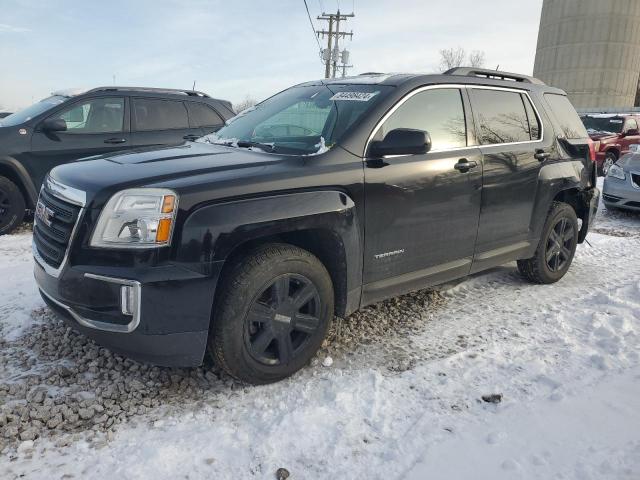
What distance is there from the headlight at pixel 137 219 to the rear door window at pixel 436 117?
1467 millimetres

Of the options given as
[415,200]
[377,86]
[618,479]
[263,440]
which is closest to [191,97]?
[377,86]

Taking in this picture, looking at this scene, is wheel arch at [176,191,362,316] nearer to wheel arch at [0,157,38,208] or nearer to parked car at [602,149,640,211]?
wheel arch at [0,157,38,208]

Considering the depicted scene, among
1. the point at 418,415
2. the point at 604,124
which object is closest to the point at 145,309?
the point at 418,415

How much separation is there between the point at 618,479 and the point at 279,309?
1.77 meters

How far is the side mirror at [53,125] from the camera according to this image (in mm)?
6102

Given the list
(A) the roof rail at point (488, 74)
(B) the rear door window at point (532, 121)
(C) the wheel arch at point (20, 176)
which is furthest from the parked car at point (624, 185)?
(C) the wheel arch at point (20, 176)

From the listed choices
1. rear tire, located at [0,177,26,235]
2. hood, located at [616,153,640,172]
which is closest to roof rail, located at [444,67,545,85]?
hood, located at [616,153,640,172]

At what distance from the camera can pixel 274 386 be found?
9.50 ft

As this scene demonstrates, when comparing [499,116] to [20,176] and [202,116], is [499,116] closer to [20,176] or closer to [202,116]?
[202,116]

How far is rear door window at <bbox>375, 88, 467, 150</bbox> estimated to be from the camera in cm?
334

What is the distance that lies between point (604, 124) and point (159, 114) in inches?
542

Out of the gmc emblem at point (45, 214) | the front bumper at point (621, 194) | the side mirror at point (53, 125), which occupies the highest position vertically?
the side mirror at point (53, 125)

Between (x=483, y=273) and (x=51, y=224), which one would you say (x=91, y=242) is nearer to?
(x=51, y=224)

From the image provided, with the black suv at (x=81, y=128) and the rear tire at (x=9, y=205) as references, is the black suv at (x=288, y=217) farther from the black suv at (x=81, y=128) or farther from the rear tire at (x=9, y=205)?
the rear tire at (x=9, y=205)
